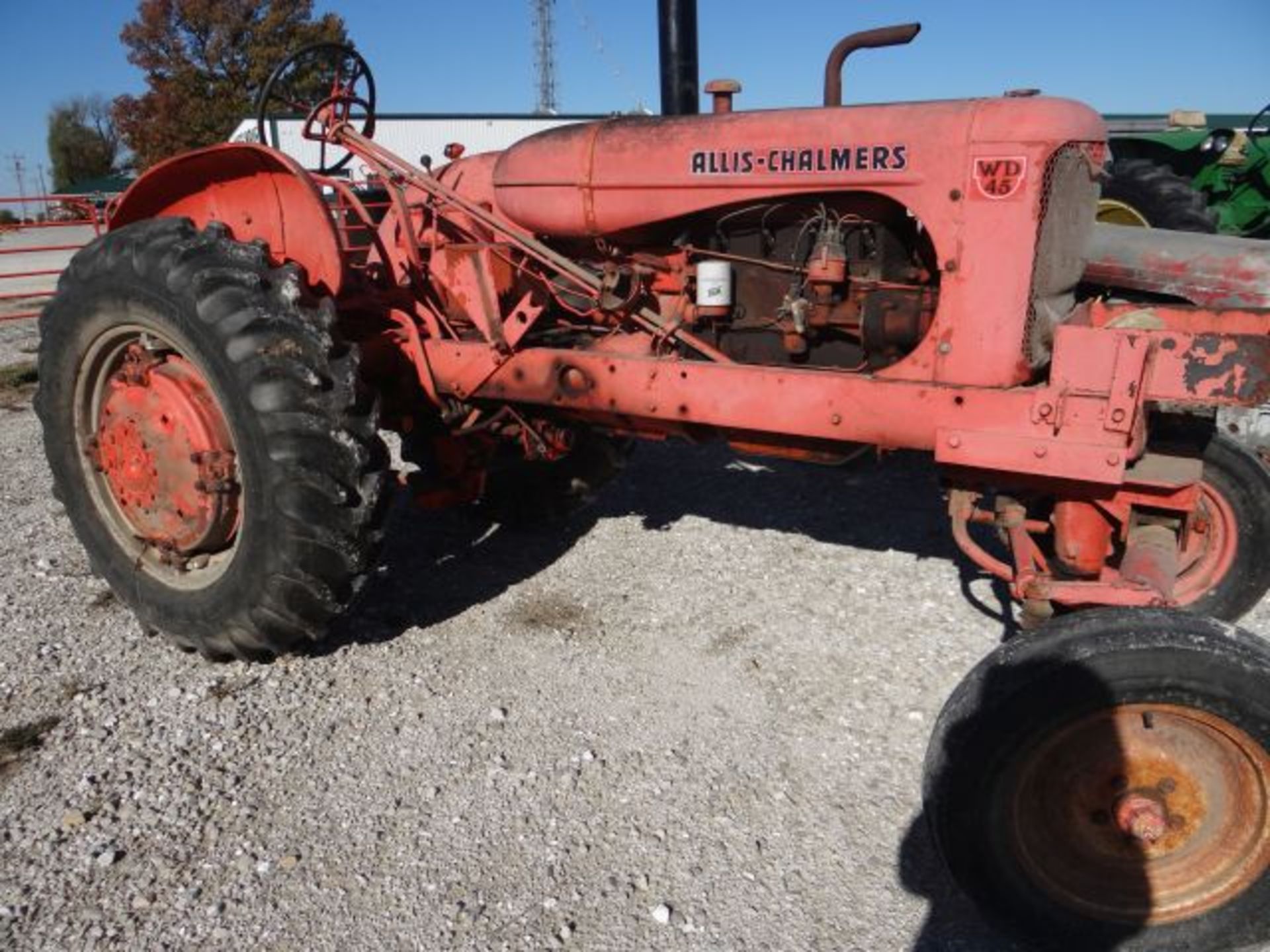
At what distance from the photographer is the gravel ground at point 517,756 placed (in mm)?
2234

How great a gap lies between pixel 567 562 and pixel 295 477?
1531 millimetres

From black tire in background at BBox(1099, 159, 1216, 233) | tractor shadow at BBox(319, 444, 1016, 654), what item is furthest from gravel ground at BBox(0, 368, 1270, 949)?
black tire in background at BBox(1099, 159, 1216, 233)

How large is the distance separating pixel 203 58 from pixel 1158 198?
28.0m

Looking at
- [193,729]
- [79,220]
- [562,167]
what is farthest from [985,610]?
[79,220]

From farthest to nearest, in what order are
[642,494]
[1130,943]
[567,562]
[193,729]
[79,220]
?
[79,220]
[642,494]
[567,562]
[193,729]
[1130,943]

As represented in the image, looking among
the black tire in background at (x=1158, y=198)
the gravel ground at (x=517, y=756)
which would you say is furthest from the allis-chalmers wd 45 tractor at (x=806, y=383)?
the black tire in background at (x=1158, y=198)

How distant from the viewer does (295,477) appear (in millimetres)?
2779

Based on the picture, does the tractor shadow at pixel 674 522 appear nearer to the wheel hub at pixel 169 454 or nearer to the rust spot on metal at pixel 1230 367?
the wheel hub at pixel 169 454

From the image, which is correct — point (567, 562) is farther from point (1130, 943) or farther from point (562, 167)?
point (1130, 943)

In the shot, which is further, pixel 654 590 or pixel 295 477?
pixel 654 590

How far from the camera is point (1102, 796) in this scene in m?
2.08

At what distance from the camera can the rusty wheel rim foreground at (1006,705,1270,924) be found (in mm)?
2021

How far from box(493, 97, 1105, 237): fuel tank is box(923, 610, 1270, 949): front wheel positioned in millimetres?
1148

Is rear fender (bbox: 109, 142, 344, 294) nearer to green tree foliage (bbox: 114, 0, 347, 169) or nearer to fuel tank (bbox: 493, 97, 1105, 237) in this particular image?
fuel tank (bbox: 493, 97, 1105, 237)
